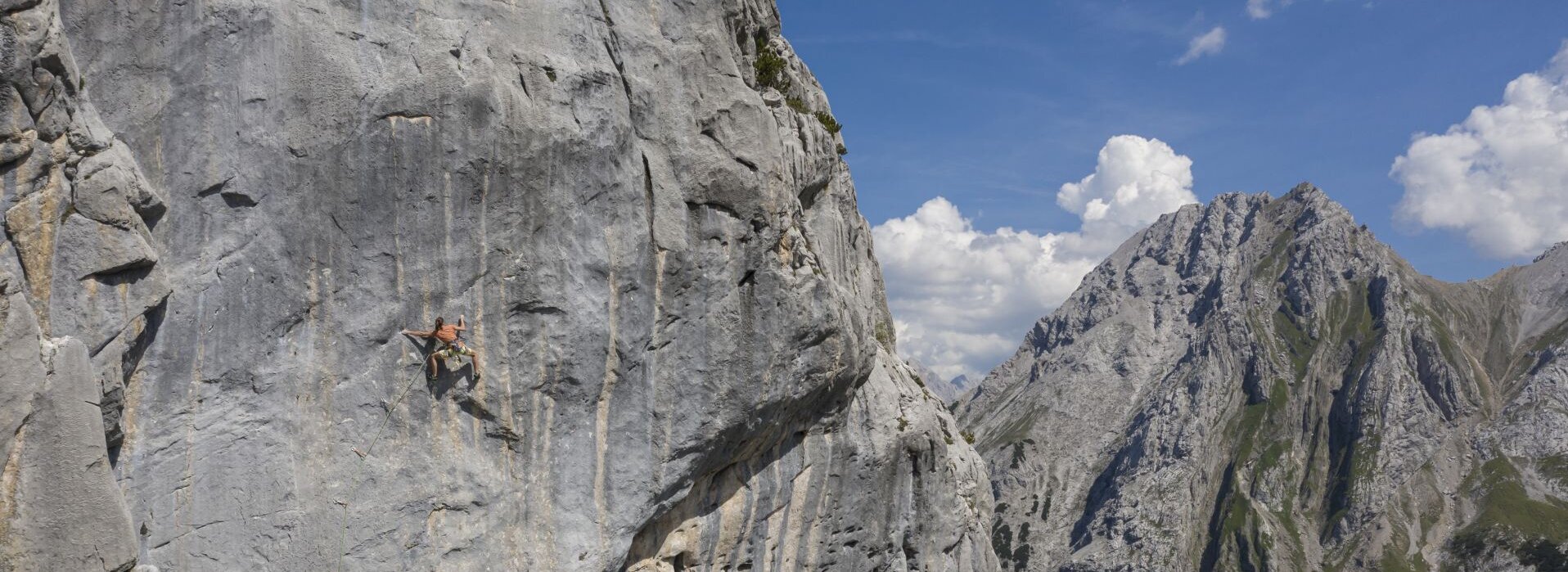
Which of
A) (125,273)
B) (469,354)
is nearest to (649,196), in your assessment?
(469,354)

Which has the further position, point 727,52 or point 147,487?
point 727,52

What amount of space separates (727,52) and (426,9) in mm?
8483

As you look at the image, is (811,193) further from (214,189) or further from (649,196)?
(214,189)

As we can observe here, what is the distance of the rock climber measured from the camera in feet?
76.8

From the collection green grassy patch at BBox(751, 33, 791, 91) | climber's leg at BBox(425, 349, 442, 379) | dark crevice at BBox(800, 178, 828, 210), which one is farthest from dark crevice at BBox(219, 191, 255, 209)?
dark crevice at BBox(800, 178, 828, 210)

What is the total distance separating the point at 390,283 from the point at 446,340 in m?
1.86

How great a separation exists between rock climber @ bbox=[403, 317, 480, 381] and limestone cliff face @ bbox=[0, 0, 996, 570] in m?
0.35

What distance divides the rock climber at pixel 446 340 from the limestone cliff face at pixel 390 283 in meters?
0.35

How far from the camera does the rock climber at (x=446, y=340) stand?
76.8 feet

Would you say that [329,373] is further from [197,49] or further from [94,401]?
[197,49]

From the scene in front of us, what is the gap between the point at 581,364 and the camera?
2527cm

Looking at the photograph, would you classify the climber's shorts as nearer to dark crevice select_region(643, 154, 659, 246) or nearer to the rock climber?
the rock climber

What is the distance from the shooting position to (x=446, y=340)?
77.0ft

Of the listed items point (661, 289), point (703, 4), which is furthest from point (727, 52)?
point (661, 289)
